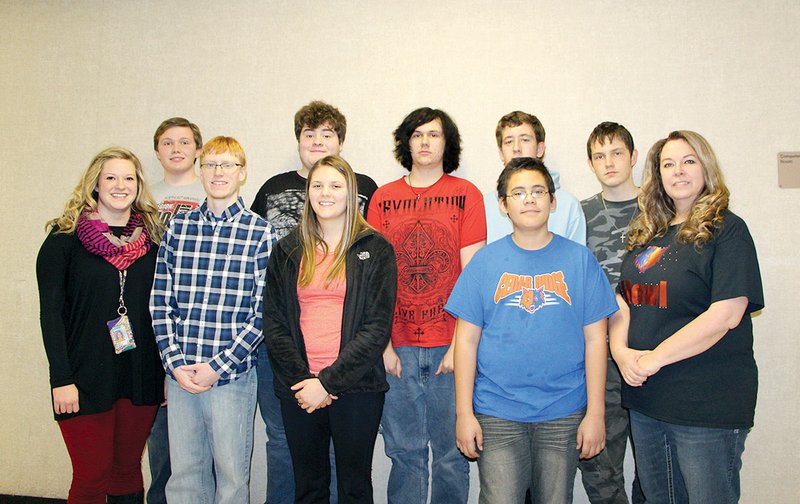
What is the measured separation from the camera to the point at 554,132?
9.83 ft

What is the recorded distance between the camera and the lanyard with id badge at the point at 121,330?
2141mm

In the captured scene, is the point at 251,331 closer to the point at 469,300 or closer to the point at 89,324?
the point at 89,324

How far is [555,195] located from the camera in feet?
7.70

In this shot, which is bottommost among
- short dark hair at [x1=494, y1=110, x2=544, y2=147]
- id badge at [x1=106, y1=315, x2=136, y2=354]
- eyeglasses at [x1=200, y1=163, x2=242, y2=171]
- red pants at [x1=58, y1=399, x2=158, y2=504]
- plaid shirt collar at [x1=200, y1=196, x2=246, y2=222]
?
red pants at [x1=58, y1=399, x2=158, y2=504]

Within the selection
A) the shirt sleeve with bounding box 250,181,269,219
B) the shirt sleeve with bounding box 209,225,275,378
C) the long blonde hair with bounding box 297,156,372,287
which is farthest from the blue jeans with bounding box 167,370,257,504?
the shirt sleeve with bounding box 250,181,269,219

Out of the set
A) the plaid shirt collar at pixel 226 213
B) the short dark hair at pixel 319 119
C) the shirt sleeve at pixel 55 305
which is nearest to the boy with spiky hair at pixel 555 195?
the short dark hair at pixel 319 119

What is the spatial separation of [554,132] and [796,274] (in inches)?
57.1

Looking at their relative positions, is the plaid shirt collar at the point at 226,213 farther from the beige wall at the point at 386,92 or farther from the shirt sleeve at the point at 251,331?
the beige wall at the point at 386,92

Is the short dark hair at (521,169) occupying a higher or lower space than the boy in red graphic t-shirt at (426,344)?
higher

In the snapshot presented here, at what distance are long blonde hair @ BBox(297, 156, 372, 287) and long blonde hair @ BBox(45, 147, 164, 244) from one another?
0.72m

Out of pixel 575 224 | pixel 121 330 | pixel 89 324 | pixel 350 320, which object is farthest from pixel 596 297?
pixel 89 324

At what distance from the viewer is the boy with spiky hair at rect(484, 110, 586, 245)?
2.36 m

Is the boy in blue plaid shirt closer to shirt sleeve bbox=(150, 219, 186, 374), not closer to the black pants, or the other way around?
shirt sleeve bbox=(150, 219, 186, 374)

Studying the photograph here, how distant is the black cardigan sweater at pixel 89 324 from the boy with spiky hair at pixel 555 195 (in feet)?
5.01
